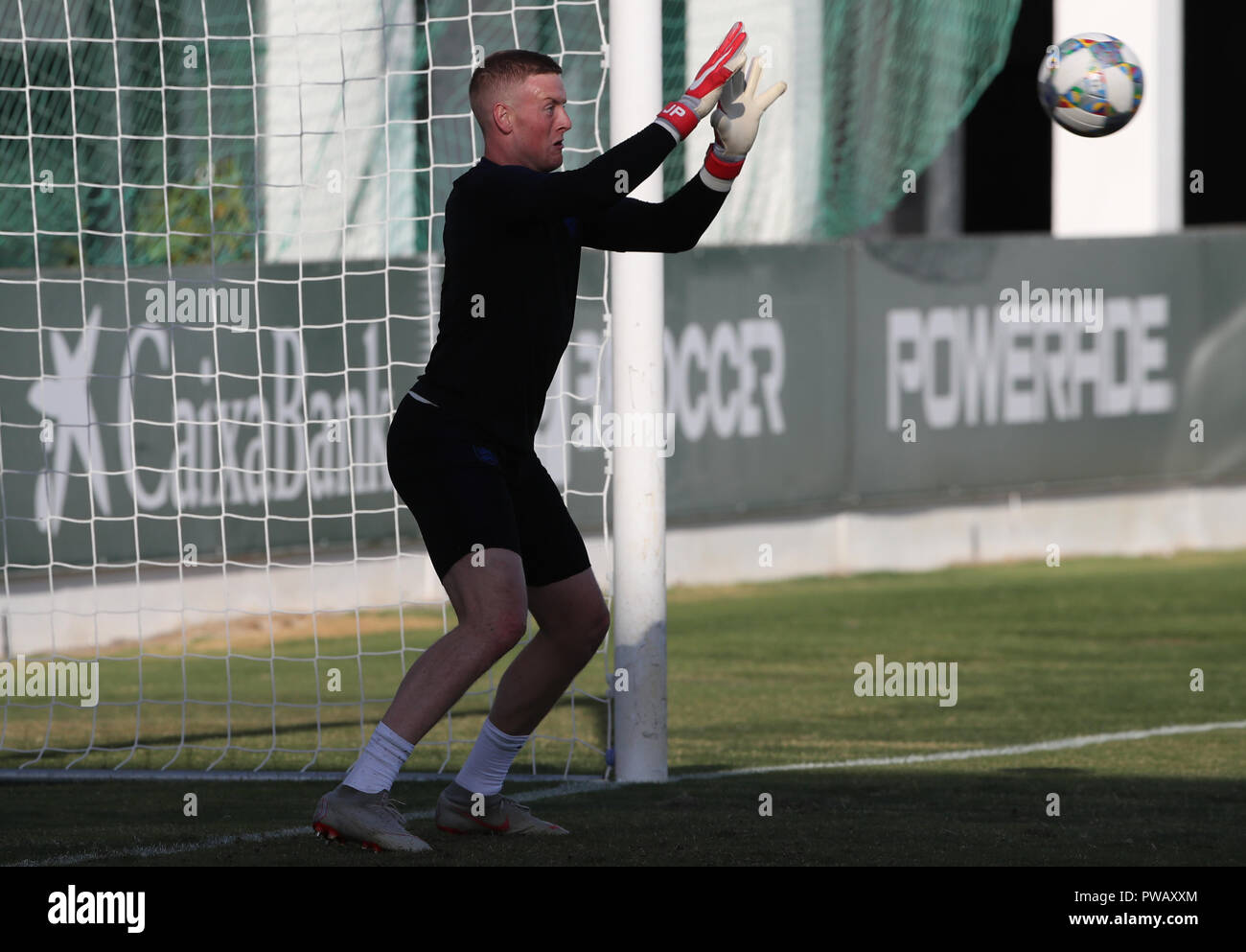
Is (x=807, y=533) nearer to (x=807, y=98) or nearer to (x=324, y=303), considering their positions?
(x=807, y=98)

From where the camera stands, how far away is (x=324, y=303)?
10609 millimetres

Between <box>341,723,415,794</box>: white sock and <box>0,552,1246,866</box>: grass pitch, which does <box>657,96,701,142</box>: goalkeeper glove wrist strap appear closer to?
<box>341,723,415,794</box>: white sock

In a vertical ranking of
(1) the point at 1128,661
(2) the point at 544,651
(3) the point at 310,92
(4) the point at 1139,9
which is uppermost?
(4) the point at 1139,9

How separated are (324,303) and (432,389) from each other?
5.55 m

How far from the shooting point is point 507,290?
5105mm

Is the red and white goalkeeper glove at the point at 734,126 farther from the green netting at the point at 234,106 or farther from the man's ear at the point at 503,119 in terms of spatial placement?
the green netting at the point at 234,106

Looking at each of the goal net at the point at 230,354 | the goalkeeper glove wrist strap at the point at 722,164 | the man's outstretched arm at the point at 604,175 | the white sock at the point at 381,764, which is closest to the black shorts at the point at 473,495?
the white sock at the point at 381,764

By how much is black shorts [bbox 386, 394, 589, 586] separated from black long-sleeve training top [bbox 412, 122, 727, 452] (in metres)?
0.06

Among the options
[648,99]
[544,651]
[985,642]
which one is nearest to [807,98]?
[985,642]

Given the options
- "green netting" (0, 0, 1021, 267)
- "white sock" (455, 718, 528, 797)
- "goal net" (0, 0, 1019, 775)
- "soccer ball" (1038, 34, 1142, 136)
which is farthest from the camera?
"green netting" (0, 0, 1021, 267)

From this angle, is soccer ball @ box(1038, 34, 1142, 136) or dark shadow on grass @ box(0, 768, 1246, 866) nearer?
dark shadow on grass @ box(0, 768, 1246, 866)

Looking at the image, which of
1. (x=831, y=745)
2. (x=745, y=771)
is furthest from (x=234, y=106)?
(x=745, y=771)

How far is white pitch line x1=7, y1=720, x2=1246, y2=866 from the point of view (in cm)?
522

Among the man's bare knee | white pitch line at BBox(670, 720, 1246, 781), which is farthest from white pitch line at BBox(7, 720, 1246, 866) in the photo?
the man's bare knee
